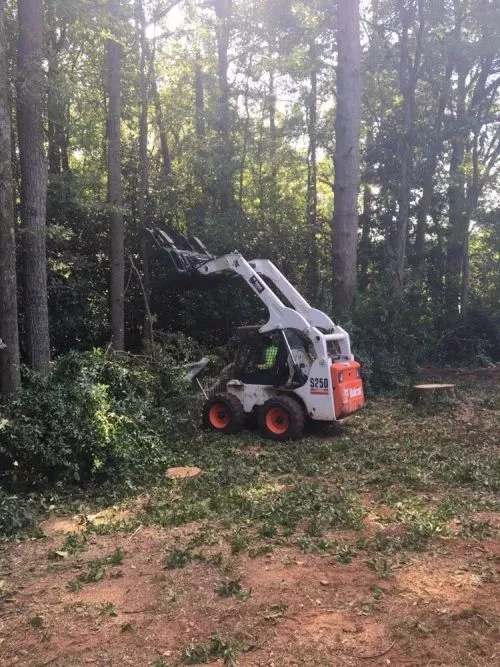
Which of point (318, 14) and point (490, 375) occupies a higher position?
point (318, 14)

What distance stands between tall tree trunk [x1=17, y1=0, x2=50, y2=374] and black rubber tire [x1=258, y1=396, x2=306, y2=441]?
3.81 meters

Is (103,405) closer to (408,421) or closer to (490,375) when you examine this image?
(408,421)

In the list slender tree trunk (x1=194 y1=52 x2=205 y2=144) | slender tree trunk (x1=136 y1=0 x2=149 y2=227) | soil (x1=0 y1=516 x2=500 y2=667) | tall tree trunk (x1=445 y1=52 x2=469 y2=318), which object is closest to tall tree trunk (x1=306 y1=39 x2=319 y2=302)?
slender tree trunk (x1=194 y1=52 x2=205 y2=144)

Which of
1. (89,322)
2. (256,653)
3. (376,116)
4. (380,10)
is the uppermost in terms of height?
(380,10)

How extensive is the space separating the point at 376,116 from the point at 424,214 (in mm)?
4454

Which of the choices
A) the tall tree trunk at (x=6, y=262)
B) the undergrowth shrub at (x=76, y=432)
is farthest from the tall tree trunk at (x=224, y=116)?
the undergrowth shrub at (x=76, y=432)

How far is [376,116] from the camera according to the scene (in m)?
20.8

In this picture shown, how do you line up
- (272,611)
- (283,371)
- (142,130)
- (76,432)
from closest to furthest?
1. (272,611)
2. (76,432)
3. (283,371)
4. (142,130)

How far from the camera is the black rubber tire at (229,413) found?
31.2ft

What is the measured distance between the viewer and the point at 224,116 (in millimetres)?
18531

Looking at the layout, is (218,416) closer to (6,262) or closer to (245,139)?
(6,262)

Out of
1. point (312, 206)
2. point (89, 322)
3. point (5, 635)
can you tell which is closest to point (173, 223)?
point (89, 322)

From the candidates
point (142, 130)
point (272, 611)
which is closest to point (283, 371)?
point (272, 611)

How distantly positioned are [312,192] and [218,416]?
40.1 ft
